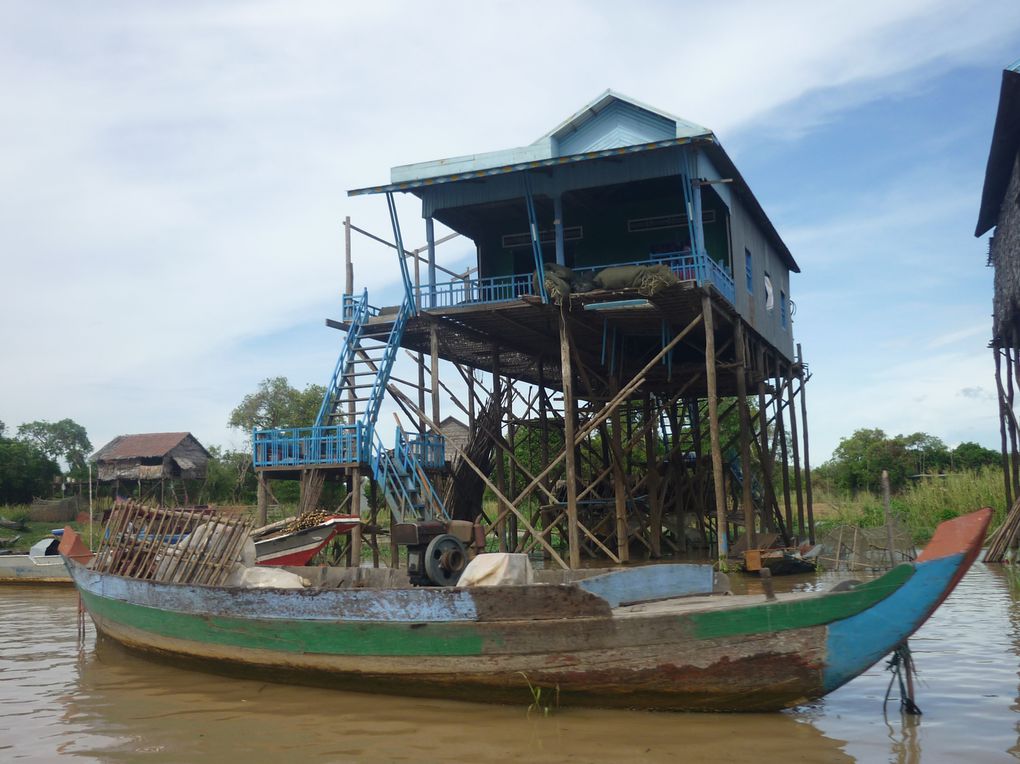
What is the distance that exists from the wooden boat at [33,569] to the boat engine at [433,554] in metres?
14.2

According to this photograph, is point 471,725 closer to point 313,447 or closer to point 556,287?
point 556,287

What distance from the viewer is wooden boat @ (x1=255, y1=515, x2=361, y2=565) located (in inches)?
512

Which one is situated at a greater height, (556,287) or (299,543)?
(556,287)

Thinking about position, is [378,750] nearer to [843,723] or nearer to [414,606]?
[414,606]

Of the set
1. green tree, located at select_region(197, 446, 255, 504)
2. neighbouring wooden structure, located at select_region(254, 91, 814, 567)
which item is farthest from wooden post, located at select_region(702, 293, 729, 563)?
green tree, located at select_region(197, 446, 255, 504)

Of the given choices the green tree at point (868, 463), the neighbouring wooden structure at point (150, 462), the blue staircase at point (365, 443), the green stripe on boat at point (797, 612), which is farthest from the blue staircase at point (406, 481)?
the neighbouring wooden structure at point (150, 462)

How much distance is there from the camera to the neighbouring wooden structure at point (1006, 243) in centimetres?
1648

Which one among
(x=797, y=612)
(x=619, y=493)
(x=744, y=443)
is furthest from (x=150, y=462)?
(x=797, y=612)

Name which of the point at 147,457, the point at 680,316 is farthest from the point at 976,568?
the point at 147,457

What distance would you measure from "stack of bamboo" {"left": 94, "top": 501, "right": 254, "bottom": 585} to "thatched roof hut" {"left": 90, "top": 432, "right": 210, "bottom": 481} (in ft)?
99.6

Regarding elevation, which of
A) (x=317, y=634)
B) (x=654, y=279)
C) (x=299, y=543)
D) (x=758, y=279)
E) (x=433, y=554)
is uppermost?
(x=758, y=279)

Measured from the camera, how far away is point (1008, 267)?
59.3ft

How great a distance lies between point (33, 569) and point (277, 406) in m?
20.7

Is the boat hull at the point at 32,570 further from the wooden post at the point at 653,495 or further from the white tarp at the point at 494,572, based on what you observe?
the white tarp at the point at 494,572
